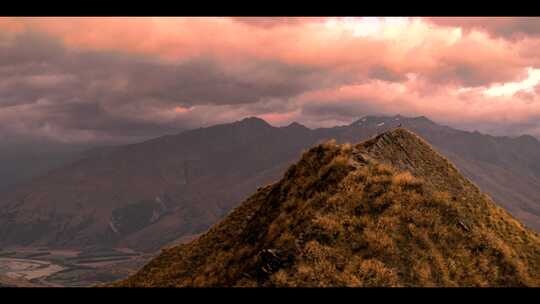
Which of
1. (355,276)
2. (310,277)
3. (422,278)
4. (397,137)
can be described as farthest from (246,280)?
(397,137)

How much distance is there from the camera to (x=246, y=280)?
25828 mm

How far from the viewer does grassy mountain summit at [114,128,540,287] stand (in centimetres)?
2537

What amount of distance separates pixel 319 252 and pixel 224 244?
2223cm

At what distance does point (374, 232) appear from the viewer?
27.7 meters

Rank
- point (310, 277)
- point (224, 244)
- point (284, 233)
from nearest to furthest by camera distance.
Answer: point (310, 277), point (284, 233), point (224, 244)

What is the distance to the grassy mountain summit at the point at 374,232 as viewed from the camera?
83.2 ft
